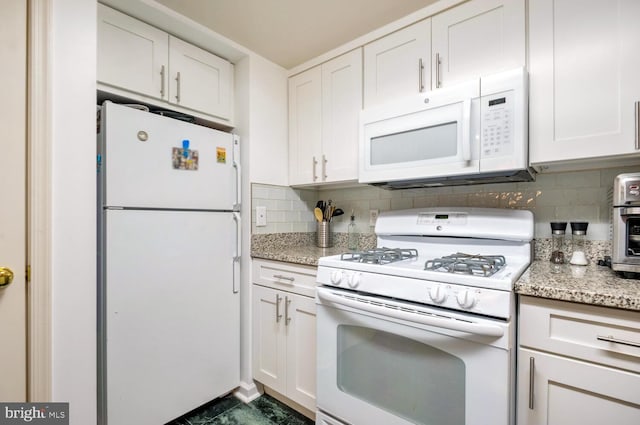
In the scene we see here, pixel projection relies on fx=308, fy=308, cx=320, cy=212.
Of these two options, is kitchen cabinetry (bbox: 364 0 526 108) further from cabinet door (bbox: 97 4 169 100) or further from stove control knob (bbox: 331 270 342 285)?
cabinet door (bbox: 97 4 169 100)

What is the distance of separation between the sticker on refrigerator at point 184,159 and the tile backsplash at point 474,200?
423 millimetres

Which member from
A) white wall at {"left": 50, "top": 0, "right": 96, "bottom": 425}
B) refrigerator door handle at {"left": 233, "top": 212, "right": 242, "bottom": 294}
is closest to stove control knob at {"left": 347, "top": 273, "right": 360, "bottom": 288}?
refrigerator door handle at {"left": 233, "top": 212, "right": 242, "bottom": 294}

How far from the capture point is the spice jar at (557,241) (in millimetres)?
1399

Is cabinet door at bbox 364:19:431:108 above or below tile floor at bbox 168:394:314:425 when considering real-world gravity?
above

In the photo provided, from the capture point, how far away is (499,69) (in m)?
1.40

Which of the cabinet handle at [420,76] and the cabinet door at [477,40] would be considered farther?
the cabinet handle at [420,76]

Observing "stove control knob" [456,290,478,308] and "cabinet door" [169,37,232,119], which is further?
"cabinet door" [169,37,232,119]

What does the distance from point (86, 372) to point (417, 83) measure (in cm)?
195

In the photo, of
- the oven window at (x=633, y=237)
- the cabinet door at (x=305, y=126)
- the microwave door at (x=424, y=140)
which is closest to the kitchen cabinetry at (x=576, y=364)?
the oven window at (x=633, y=237)

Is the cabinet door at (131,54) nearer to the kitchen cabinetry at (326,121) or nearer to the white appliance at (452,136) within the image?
the kitchen cabinetry at (326,121)

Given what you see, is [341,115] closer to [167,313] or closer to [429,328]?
[429,328]

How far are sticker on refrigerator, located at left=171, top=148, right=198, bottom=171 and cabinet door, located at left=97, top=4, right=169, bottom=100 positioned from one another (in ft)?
1.09

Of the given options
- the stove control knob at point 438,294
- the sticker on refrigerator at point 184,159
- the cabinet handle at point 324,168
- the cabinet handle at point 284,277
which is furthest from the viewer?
the cabinet handle at point 324,168

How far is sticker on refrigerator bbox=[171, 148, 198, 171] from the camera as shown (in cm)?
165
